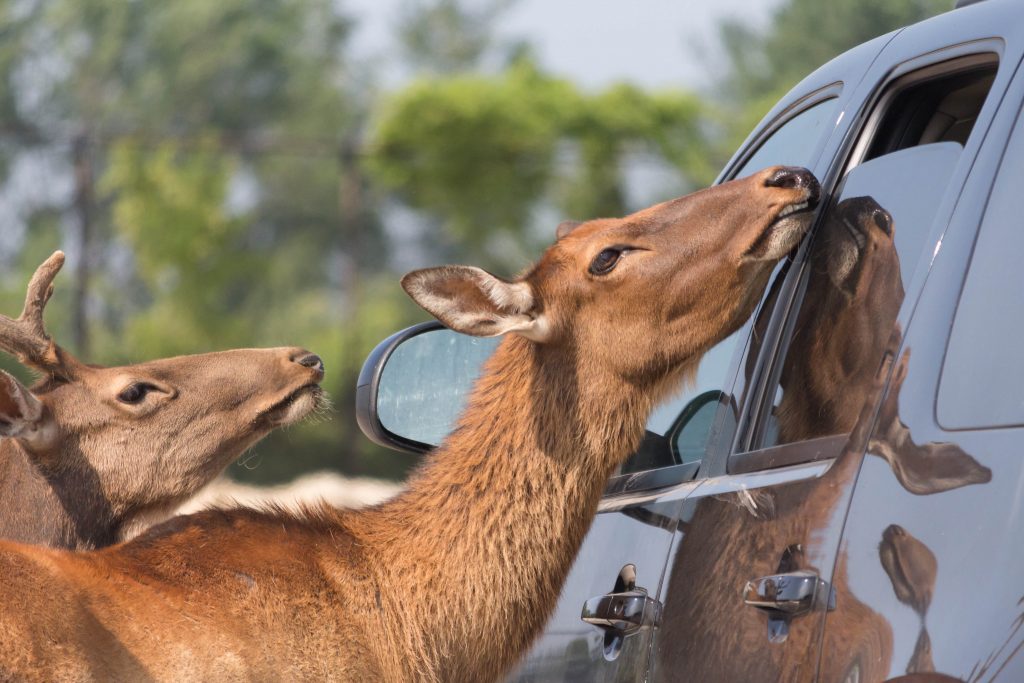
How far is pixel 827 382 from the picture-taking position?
285 cm

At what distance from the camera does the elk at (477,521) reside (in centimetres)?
323

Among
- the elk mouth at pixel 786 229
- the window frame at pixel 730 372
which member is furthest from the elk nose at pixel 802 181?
the window frame at pixel 730 372

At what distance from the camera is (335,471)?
1959 centimetres

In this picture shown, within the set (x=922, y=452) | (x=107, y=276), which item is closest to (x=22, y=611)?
(x=922, y=452)

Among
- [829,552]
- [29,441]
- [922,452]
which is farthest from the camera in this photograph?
[29,441]

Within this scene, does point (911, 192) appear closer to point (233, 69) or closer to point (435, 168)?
point (435, 168)

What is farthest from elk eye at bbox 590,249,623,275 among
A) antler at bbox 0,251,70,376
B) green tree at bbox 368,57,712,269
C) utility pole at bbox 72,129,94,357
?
green tree at bbox 368,57,712,269

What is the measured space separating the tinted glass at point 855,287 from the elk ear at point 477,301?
36.5 inches

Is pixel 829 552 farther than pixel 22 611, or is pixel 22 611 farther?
pixel 22 611

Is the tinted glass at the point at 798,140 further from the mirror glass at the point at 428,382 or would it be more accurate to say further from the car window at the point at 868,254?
the mirror glass at the point at 428,382

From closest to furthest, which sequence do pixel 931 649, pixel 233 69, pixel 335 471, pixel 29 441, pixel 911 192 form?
pixel 931 649, pixel 911 192, pixel 29 441, pixel 335 471, pixel 233 69

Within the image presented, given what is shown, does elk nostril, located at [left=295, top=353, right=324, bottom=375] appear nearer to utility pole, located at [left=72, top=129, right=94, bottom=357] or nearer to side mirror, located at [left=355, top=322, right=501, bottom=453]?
side mirror, located at [left=355, top=322, right=501, bottom=453]

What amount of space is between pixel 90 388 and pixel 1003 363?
4.18 metres

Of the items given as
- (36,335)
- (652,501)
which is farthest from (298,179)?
(652,501)
